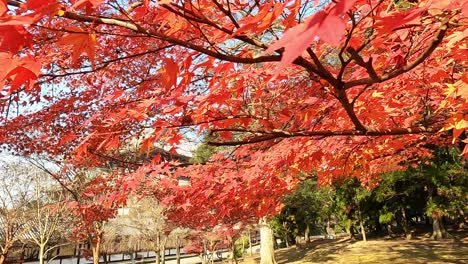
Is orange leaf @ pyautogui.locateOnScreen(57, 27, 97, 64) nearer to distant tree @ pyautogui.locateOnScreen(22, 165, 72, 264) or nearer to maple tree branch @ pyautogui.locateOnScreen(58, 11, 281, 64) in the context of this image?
maple tree branch @ pyautogui.locateOnScreen(58, 11, 281, 64)

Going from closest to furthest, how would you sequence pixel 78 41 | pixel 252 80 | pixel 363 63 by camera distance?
pixel 78 41
pixel 363 63
pixel 252 80

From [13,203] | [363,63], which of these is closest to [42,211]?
[13,203]

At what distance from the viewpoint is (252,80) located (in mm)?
2945

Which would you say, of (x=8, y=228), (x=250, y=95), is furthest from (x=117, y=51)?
(x=8, y=228)

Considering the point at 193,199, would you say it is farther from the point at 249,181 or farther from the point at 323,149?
the point at 323,149

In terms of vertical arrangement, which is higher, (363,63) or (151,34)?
(151,34)

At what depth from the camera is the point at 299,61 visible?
1.73m

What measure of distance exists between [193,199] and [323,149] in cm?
249

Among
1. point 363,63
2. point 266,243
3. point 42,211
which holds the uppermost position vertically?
point 42,211

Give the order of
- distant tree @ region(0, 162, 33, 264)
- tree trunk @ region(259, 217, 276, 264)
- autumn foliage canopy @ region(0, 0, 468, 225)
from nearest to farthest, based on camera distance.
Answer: autumn foliage canopy @ region(0, 0, 468, 225)
distant tree @ region(0, 162, 33, 264)
tree trunk @ region(259, 217, 276, 264)

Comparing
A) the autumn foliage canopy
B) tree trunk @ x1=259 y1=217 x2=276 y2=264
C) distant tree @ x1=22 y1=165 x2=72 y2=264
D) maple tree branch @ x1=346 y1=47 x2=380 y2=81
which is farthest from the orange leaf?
tree trunk @ x1=259 y1=217 x2=276 y2=264

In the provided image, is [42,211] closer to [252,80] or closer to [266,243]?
[266,243]

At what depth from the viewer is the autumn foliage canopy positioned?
1.44 meters

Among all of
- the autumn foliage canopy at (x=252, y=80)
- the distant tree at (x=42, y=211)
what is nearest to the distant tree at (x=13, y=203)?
the distant tree at (x=42, y=211)
